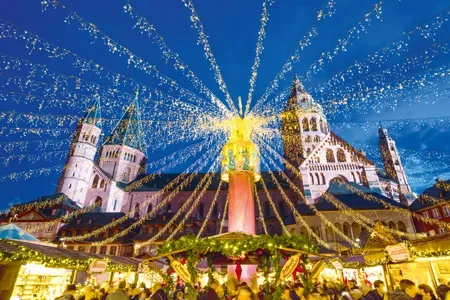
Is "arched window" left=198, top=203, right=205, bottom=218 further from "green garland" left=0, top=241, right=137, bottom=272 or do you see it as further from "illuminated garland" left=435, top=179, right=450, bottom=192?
"illuminated garland" left=435, top=179, right=450, bottom=192

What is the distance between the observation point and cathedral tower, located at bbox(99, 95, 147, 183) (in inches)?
2066

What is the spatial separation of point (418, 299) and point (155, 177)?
49.6 m

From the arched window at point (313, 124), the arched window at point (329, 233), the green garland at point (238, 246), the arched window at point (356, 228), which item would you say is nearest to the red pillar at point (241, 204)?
the green garland at point (238, 246)

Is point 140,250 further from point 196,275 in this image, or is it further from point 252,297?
point 252,297

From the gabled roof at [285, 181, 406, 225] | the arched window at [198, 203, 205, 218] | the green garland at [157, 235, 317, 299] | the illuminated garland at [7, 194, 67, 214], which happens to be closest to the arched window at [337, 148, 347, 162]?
the gabled roof at [285, 181, 406, 225]

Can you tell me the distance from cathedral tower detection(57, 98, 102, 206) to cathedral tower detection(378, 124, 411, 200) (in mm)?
58401

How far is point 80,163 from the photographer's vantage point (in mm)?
47531

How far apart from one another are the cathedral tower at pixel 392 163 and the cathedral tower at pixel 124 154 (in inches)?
2083

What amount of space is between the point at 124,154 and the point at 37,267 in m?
43.2

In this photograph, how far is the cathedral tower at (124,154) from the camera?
52.5m

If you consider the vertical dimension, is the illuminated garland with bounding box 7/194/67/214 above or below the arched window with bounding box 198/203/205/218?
below

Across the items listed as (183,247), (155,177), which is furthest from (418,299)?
(155,177)

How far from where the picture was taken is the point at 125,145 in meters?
55.3

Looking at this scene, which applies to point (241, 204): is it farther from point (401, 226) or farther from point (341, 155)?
point (341, 155)
